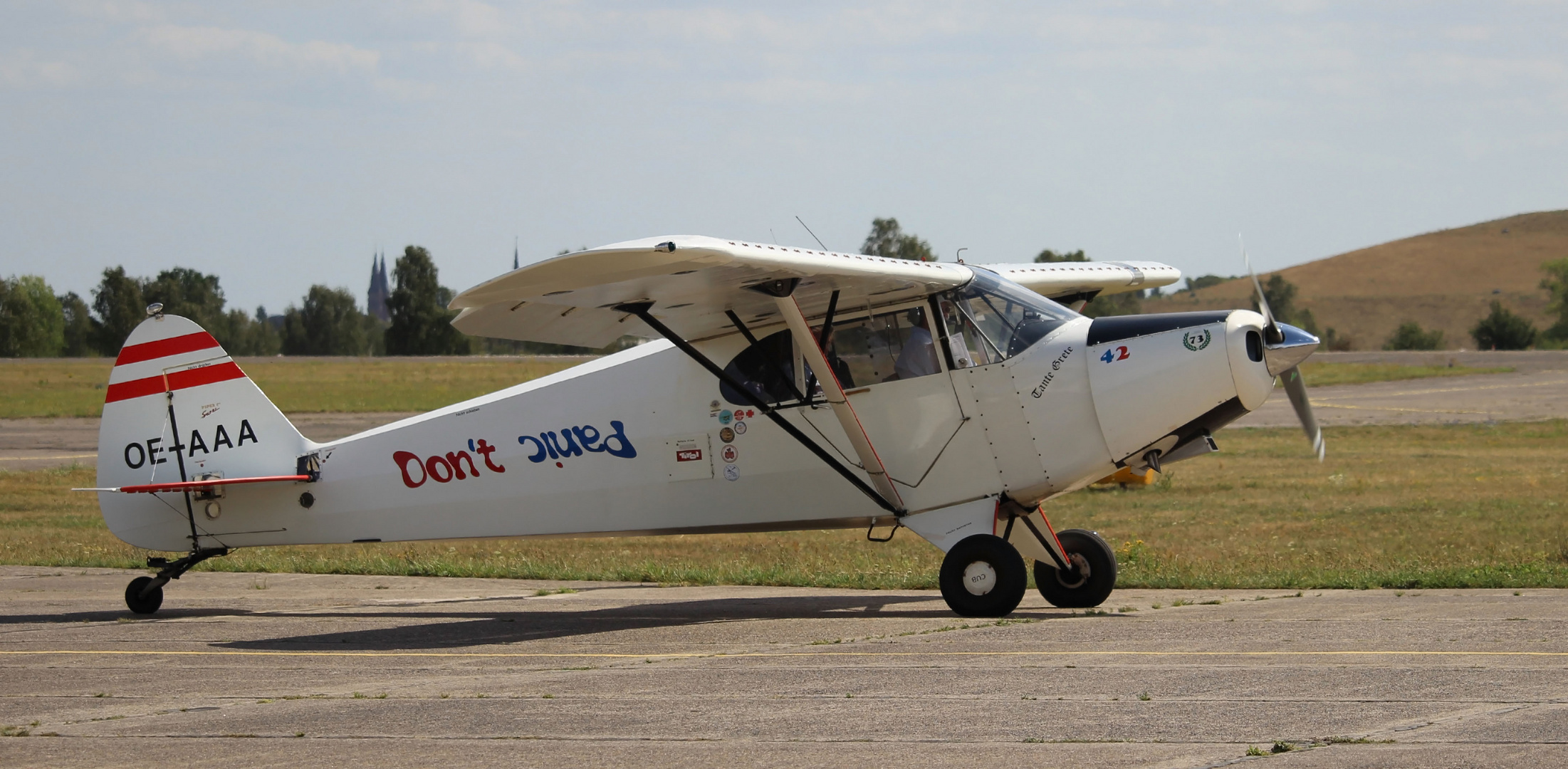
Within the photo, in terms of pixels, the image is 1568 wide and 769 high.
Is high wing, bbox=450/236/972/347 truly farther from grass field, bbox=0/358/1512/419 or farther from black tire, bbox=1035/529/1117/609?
grass field, bbox=0/358/1512/419

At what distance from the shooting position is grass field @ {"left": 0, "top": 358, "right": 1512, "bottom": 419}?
6022 cm

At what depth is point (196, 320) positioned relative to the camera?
124 metres

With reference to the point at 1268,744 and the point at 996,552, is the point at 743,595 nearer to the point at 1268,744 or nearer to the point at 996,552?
the point at 996,552

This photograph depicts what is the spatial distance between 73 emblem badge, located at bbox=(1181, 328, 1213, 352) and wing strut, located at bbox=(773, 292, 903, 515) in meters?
2.63

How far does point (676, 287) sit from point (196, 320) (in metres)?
123

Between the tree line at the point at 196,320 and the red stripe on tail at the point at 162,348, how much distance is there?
98.2 meters

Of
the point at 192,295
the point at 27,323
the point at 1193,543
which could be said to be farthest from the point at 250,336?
the point at 1193,543

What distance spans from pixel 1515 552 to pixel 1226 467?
1812cm

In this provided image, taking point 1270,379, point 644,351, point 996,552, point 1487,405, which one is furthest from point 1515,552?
point 1487,405

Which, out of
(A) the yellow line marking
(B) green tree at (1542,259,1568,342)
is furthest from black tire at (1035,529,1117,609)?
(B) green tree at (1542,259,1568,342)

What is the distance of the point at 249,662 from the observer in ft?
34.2

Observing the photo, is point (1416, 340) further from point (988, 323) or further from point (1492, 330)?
point (988, 323)

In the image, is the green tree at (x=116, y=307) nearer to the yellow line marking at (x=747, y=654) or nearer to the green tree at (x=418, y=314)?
the green tree at (x=418, y=314)

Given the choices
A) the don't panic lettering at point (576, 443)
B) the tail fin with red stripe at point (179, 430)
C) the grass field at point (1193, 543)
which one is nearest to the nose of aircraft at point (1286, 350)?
the grass field at point (1193, 543)
